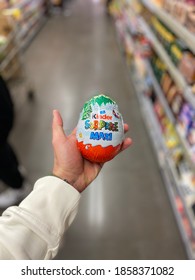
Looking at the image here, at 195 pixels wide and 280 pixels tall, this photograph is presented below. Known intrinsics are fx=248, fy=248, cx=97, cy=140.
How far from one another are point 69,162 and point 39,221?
27 centimetres

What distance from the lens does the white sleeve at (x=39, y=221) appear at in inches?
26.2

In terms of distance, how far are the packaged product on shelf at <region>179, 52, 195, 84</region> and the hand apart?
95cm

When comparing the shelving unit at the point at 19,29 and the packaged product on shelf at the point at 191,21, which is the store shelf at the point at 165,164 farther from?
the shelving unit at the point at 19,29

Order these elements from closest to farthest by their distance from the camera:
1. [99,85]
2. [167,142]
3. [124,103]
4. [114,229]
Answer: [114,229], [167,142], [124,103], [99,85]

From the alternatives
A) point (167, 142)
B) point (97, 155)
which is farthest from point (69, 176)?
point (167, 142)

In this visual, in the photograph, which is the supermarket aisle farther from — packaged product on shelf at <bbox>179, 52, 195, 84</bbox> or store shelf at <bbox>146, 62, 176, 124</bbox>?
packaged product on shelf at <bbox>179, 52, 195, 84</bbox>

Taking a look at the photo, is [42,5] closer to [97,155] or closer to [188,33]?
[188,33]

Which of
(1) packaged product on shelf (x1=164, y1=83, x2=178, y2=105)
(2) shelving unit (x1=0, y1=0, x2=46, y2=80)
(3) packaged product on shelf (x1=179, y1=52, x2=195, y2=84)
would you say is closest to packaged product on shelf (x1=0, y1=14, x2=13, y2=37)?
(2) shelving unit (x1=0, y1=0, x2=46, y2=80)

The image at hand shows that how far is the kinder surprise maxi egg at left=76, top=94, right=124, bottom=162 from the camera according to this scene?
889 mm

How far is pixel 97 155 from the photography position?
92cm

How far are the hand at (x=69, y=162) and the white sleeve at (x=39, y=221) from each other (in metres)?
0.10

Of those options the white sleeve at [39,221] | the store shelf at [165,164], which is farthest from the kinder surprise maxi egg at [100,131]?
the store shelf at [165,164]
